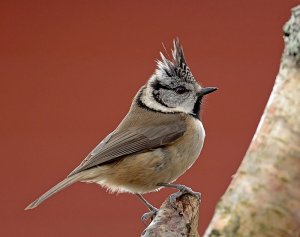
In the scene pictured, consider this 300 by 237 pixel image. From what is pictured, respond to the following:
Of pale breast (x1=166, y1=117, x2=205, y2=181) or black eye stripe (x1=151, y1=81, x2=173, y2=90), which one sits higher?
black eye stripe (x1=151, y1=81, x2=173, y2=90)

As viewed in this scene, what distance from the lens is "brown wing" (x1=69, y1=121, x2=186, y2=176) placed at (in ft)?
9.43

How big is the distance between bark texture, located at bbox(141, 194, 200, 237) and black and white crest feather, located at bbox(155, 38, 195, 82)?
1.01 m

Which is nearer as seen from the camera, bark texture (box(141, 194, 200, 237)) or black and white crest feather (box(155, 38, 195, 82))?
bark texture (box(141, 194, 200, 237))

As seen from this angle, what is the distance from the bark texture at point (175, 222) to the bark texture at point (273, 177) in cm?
46

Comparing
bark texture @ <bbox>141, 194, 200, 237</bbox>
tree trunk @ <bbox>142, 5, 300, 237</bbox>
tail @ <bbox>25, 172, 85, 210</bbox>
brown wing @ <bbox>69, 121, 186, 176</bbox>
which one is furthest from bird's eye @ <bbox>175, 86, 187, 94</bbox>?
tree trunk @ <bbox>142, 5, 300, 237</bbox>

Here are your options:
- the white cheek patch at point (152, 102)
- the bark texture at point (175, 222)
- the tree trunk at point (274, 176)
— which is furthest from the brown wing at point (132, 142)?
the tree trunk at point (274, 176)

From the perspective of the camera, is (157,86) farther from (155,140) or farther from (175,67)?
(155,140)

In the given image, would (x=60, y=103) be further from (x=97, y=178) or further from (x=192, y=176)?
(x=97, y=178)

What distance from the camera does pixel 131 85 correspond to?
4.34m

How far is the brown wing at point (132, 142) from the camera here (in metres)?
2.88

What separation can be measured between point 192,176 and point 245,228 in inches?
120

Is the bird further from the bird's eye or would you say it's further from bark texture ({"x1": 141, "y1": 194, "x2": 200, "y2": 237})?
bark texture ({"x1": 141, "y1": 194, "x2": 200, "y2": 237})

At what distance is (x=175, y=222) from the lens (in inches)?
70.0

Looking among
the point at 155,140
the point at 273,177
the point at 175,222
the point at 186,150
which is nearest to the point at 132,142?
the point at 155,140
